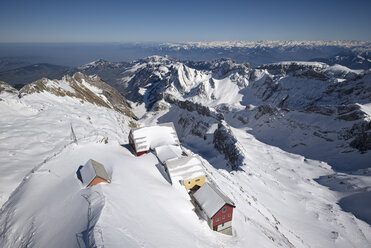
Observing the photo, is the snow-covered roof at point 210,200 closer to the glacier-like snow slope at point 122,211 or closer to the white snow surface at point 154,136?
the glacier-like snow slope at point 122,211

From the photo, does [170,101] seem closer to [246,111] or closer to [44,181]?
[246,111]

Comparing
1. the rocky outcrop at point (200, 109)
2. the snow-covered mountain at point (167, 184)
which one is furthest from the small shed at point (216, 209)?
the rocky outcrop at point (200, 109)

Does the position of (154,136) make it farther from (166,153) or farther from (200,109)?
(200,109)

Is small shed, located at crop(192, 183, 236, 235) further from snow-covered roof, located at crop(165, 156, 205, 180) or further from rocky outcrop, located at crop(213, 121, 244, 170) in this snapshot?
rocky outcrop, located at crop(213, 121, 244, 170)

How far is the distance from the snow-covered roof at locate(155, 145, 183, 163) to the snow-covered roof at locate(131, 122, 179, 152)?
106 inches

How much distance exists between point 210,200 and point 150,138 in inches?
701

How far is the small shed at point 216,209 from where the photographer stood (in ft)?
70.3

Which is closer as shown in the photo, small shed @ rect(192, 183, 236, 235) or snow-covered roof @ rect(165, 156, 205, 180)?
small shed @ rect(192, 183, 236, 235)

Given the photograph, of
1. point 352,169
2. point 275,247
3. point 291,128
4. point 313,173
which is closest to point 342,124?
point 291,128

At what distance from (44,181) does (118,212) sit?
12543mm

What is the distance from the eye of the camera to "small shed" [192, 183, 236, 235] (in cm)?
2144

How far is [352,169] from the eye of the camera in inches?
2547

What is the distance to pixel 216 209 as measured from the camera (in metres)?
21.4

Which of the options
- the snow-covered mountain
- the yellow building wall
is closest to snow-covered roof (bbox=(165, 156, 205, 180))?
the yellow building wall
